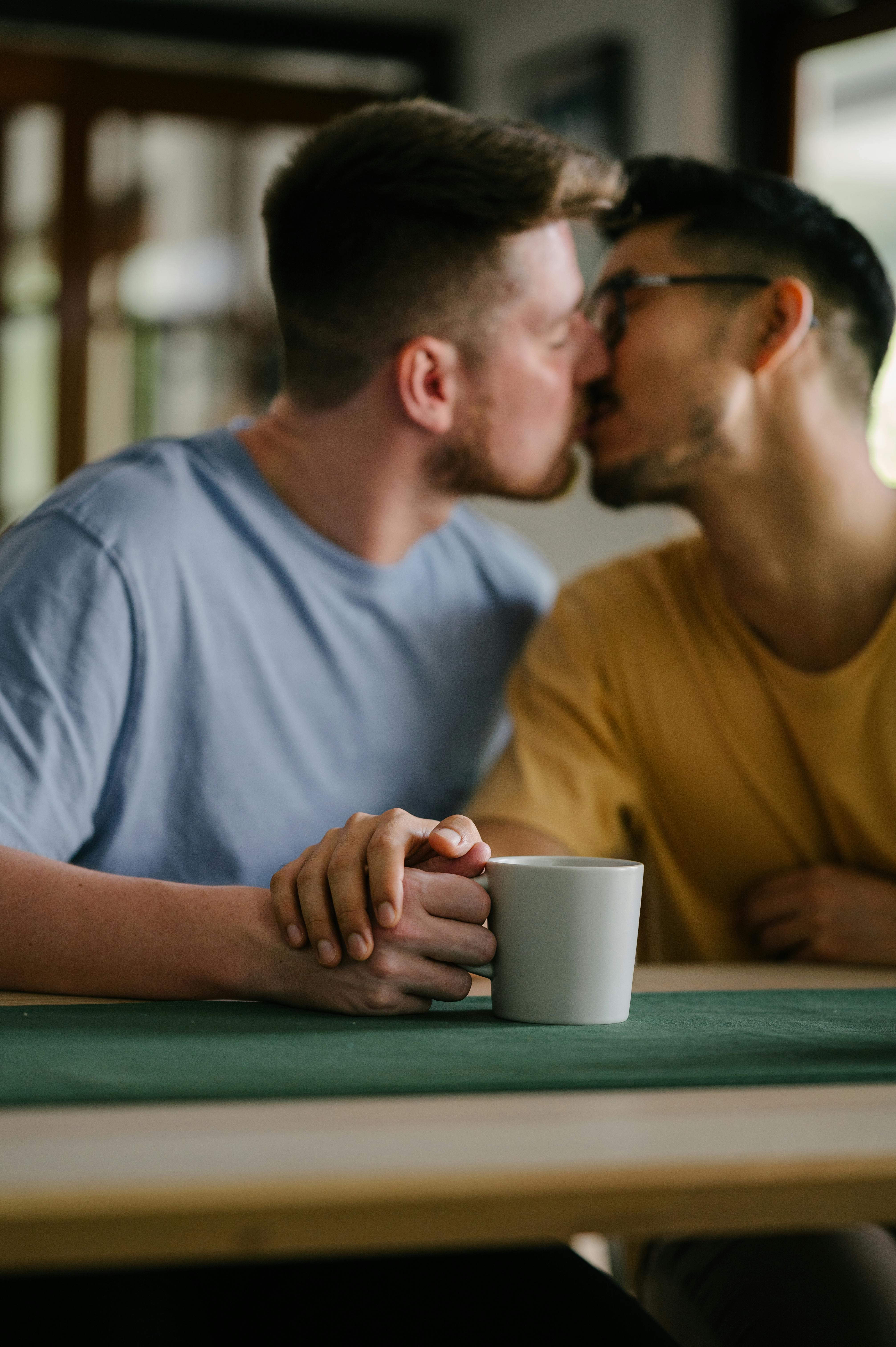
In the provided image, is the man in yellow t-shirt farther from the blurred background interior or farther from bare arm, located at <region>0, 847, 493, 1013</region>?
the blurred background interior

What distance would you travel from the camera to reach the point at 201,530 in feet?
4.69

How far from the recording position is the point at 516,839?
139cm

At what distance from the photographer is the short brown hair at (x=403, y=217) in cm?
153

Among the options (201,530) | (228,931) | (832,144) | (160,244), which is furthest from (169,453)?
(160,244)

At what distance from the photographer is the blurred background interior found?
4391 millimetres

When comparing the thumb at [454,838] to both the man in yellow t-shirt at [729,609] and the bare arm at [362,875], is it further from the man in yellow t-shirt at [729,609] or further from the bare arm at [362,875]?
the man in yellow t-shirt at [729,609]

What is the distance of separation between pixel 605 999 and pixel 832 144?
322 centimetres

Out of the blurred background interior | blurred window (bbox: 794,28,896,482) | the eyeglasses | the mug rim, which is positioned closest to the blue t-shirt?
the eyeglasses

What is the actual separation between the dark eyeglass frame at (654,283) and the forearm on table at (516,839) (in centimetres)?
59

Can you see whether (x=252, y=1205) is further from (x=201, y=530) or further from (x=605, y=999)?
(x=201, y=530)

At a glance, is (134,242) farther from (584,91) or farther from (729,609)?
(729,609)

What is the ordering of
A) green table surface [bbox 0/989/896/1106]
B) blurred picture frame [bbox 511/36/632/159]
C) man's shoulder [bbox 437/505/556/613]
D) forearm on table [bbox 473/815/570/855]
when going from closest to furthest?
green table surface [bbox 0/989/896/1106]
forearm on table [bbox 473/815/570/855]
man's shoulder [bbox 437/505/556/613]
blurred picture frame [bbox 511/36/632/159]

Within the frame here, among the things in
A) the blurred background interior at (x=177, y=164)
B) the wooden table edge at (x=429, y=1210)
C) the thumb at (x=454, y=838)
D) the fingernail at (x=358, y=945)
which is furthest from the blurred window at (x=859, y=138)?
the wooden table edge at (x=429, y=1210)

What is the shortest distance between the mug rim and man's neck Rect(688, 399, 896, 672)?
0.66m
